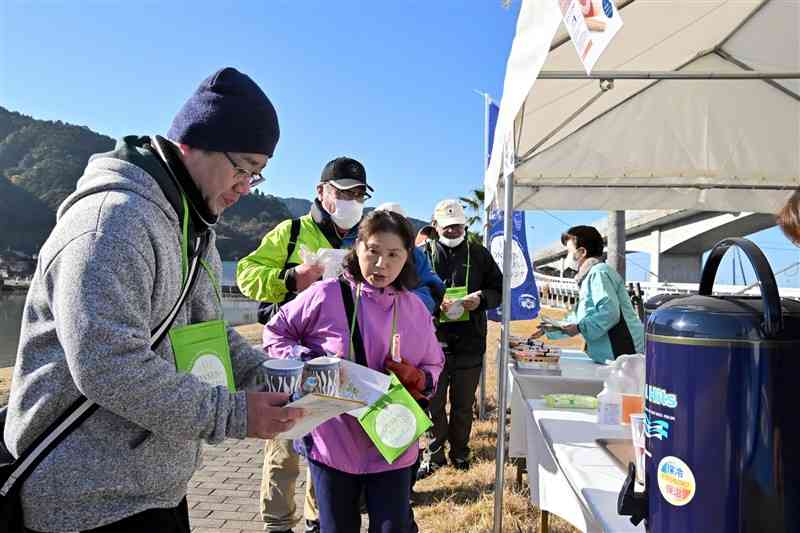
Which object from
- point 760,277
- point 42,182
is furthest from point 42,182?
point 760,277

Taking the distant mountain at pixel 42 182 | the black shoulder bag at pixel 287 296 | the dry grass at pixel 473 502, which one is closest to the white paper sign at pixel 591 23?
the black shoulder bag at pixel 287 296

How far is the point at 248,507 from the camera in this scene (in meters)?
3.79

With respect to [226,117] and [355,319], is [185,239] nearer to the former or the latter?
[226,117]

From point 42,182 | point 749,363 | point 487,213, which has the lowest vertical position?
point 749,363

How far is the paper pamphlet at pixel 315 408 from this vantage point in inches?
52.0

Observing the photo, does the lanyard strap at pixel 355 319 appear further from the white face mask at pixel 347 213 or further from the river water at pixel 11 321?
the white face mask at pixel 347 213

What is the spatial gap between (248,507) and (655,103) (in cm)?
402

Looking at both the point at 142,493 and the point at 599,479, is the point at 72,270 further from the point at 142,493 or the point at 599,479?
the point at 599,479

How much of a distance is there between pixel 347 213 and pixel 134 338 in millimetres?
2123

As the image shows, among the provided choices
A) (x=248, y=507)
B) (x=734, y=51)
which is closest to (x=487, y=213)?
(x=734, y=51)

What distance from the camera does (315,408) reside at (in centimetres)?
138

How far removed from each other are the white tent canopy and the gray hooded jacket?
91.1 inches

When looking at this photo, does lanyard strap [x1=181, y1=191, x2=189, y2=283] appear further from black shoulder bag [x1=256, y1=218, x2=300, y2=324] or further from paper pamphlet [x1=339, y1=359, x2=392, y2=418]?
black shoulder bag [x1=256, y1=218, x2=300, y2=324]

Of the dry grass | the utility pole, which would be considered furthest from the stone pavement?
the utility pole
